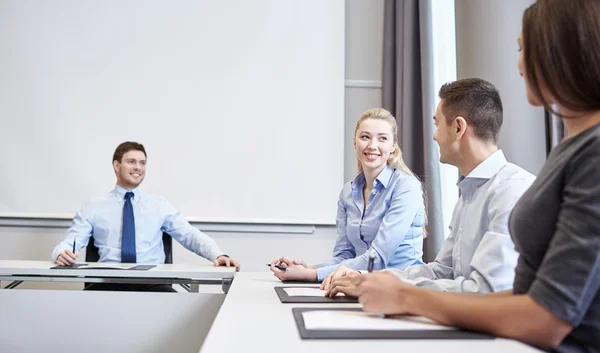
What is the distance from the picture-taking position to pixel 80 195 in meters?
3.70

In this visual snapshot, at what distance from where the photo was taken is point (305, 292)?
5.03 feet

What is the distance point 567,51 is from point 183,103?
3.22 metres

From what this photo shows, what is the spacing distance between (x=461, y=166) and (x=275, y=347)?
951mm

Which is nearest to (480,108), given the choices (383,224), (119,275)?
(383,224)

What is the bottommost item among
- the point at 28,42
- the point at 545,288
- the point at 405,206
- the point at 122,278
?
the point at 122,278

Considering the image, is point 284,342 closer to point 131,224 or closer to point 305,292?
point 305,292

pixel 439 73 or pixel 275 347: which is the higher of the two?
pixel 439 73

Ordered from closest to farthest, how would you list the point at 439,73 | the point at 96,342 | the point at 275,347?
the point at 275,347 < the point at 96,342 < the point at 439,73

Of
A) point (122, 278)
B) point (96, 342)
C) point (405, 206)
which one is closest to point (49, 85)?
point (122, 278)

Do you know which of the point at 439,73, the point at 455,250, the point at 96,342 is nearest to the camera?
the point at 455,250

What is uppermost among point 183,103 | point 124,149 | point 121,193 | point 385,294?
point 183,103

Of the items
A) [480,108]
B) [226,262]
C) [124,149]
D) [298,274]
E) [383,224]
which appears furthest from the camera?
[124,149]

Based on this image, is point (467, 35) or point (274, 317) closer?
point (274, 317)

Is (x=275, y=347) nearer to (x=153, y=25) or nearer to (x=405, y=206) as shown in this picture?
(x=405, y=206)
